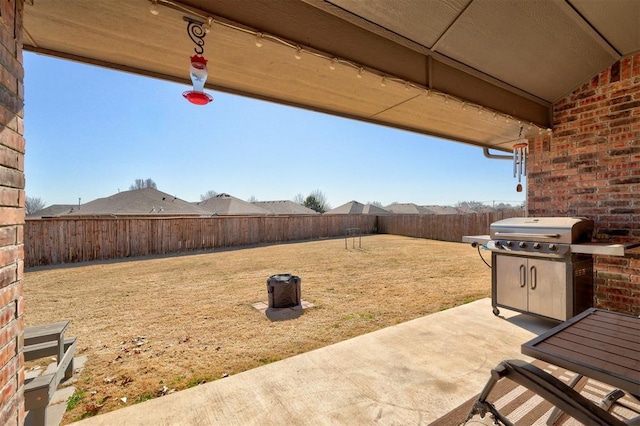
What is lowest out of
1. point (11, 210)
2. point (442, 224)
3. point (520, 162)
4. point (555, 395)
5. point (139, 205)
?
point (555, 395)

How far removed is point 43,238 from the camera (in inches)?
342

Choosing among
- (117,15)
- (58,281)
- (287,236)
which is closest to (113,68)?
(117,15)

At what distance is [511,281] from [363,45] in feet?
10.4

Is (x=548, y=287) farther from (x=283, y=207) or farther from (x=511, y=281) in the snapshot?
(x=283, y=207)

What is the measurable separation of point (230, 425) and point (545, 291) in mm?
3385

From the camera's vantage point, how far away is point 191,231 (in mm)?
11664

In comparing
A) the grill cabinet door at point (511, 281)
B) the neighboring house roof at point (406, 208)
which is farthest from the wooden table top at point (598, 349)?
the neighboring house roof at point (406, 208)

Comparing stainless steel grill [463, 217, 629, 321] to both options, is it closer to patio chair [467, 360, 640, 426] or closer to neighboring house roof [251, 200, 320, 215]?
patio chair [467, 360, 640, 426]

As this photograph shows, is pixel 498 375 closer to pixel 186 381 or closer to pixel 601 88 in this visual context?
pixel 186 381

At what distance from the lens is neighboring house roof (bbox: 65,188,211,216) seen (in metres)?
12.9

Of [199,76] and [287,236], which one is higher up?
[199,76]

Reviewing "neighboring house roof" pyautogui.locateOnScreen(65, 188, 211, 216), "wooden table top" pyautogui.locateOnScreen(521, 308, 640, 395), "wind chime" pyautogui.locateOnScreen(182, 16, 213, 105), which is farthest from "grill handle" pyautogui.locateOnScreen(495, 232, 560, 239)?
"neighboring house roof" pyautogui.locateOnScreen(65, 188, 211, 216)

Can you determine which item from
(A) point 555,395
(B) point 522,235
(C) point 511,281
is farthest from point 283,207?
(A) point 555,395

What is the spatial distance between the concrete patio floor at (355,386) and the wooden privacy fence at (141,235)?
33.0ft
